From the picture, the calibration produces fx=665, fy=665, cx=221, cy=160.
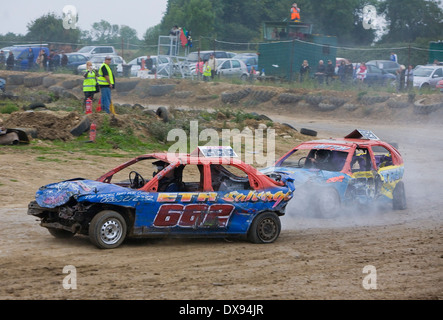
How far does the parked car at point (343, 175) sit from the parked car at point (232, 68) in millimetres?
24377

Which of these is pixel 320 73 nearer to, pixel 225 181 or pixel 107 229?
pixel 225 181

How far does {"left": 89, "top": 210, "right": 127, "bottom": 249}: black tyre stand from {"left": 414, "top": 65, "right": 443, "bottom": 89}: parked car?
1076 inches

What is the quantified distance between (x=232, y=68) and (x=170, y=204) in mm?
29591

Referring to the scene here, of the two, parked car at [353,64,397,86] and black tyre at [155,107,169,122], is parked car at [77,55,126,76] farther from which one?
black tyre at [155,107,169,122]

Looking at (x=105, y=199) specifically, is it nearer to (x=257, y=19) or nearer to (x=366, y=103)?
(x=366, y=103)

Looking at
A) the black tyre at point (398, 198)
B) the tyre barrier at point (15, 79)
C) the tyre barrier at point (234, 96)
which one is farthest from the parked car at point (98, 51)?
the black tyre at point (398, 198)

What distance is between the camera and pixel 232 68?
3809 cm

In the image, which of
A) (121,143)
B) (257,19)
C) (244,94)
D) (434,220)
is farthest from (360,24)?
(434,220)

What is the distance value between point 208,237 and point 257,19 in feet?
192

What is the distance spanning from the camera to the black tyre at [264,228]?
9680mm

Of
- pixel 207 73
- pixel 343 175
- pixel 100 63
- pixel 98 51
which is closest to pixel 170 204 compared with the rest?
pixel 343 175

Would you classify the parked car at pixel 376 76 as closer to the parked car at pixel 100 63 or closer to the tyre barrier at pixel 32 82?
the parked car at pixel 100 63

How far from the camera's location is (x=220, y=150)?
10.1 metres

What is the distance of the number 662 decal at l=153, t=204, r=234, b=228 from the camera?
9.10 metres
